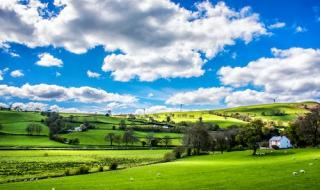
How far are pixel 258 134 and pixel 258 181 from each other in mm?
72365

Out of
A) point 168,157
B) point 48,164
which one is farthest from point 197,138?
point 48,164

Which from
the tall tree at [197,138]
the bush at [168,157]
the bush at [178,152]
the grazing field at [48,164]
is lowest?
the grazing field at [48,164]

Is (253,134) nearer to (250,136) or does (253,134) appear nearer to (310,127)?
(250,136)

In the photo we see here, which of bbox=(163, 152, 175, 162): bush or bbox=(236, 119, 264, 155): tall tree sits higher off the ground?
bbox=(236, 119, 264, 155): tall tree

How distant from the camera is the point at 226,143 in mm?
148000

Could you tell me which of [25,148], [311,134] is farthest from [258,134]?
[25,148]

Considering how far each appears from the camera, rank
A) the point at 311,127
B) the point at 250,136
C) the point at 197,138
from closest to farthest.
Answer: the point at 250,136 → the point at 311,127 → the point at 197,138

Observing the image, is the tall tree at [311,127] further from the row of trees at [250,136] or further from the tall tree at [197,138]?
the tall tree at [197,138]

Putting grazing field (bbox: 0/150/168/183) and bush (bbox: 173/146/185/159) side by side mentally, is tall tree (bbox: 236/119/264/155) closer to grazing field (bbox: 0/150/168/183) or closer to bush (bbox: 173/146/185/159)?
bush (bbox: 173/146/185/159)

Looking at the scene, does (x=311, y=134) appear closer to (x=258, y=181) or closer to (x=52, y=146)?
(x=258, y=181)

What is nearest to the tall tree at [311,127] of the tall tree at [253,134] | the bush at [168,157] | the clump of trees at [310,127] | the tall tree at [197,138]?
the clump of trees at [310,127]

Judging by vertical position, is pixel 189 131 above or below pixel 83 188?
above

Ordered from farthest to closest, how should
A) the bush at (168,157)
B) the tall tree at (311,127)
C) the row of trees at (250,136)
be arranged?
the tall tree at (311,127) → the bush at (168,157) → the row of trees at (250,136)

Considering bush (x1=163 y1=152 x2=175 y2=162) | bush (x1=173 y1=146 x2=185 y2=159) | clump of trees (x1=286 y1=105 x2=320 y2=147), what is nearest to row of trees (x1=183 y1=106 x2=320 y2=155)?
clump of trees (x1=286 y1=105 x2=320 y2=147)
